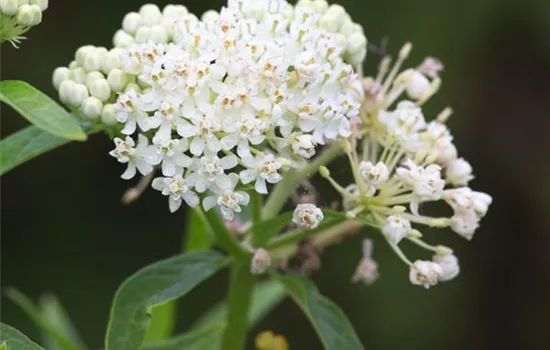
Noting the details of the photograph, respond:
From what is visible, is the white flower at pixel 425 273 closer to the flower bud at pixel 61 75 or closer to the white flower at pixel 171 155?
the white flower at pixel 171 155

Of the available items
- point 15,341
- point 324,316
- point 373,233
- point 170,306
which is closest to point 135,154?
point 15,341

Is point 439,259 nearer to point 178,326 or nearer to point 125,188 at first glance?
point 178,326

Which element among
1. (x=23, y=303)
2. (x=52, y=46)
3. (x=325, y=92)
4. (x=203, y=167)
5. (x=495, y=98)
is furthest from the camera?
(x=495, y=98)

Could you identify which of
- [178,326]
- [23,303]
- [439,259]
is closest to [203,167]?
[439,259]

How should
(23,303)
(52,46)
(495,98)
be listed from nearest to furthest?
(23,303), (52,46), (495,98)

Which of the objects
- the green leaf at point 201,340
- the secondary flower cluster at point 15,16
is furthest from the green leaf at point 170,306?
the secondary flower cluster at point 15,16

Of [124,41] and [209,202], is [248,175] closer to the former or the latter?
[209,202]

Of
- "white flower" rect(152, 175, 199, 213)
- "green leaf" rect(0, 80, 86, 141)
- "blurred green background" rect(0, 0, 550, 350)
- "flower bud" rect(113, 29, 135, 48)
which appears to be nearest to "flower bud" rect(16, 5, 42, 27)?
"green leaf" rect(0, 80, 86, 141)
